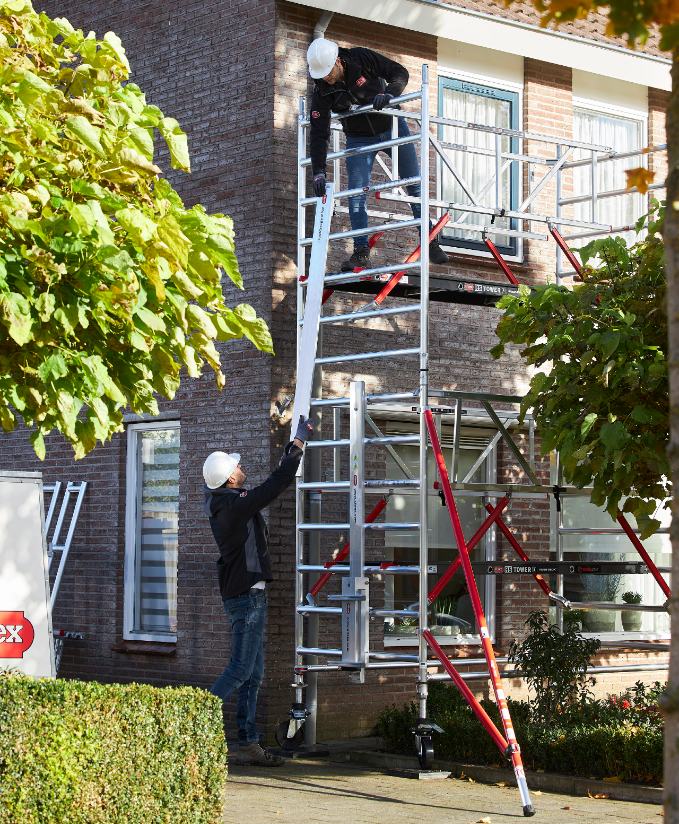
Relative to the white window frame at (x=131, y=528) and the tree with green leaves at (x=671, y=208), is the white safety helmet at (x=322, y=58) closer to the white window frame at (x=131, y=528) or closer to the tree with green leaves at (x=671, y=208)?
the white window frame at (x=131, y=528)

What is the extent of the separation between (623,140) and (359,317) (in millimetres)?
5113

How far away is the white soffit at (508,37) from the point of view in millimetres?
13281

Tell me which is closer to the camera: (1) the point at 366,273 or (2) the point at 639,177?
(2) the point at 639,177

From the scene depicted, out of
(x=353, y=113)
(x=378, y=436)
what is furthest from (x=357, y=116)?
(x=378, y=436)

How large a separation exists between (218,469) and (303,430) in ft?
2.43

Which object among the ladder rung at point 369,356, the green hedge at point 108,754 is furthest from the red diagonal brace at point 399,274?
the green hedge at point 108,754

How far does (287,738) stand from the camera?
1181 centimetres

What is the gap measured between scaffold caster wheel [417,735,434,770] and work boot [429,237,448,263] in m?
3.78

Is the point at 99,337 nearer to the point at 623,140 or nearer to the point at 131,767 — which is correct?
the point at 131,767

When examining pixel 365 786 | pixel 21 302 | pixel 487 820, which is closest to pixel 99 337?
pixel 21 302

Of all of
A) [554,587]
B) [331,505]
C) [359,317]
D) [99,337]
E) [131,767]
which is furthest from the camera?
[554,587]

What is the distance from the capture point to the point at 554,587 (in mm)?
14188

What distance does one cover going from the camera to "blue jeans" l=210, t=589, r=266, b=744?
11359mm

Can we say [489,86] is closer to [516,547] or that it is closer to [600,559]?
[516,547]
